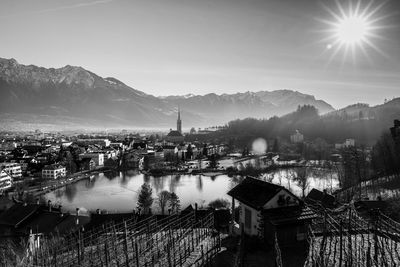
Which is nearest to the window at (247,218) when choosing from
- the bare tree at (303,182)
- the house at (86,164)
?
the bare tree at (303,182)

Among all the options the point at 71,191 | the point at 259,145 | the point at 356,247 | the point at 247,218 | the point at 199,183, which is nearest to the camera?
the point at 356,247

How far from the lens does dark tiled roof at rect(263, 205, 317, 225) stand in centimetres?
966

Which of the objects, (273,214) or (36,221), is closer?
(273,214)

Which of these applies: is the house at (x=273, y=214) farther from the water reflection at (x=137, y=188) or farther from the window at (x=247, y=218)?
the water reflection at (x=137, y=188)

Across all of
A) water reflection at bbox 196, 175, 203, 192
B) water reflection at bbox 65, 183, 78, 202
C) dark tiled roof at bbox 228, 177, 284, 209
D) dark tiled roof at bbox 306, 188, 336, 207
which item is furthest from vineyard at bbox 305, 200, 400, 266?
water reflection at bbox 65, 183, 78, 202

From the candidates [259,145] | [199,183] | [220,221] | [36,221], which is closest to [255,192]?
[220,221]

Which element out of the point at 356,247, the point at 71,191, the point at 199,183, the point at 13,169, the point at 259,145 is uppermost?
the point at 356,247

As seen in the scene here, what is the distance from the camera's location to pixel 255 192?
1132 cm

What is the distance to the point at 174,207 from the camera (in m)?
22.3

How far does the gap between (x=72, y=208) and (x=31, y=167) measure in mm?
25809

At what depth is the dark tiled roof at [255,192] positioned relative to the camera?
1052 centimetres

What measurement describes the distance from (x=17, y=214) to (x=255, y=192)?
12.8 metres

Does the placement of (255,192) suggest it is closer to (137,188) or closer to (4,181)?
(137,188)

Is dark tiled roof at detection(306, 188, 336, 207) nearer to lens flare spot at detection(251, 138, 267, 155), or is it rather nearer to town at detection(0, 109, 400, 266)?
town at detection(0, 109, 400, 266)
